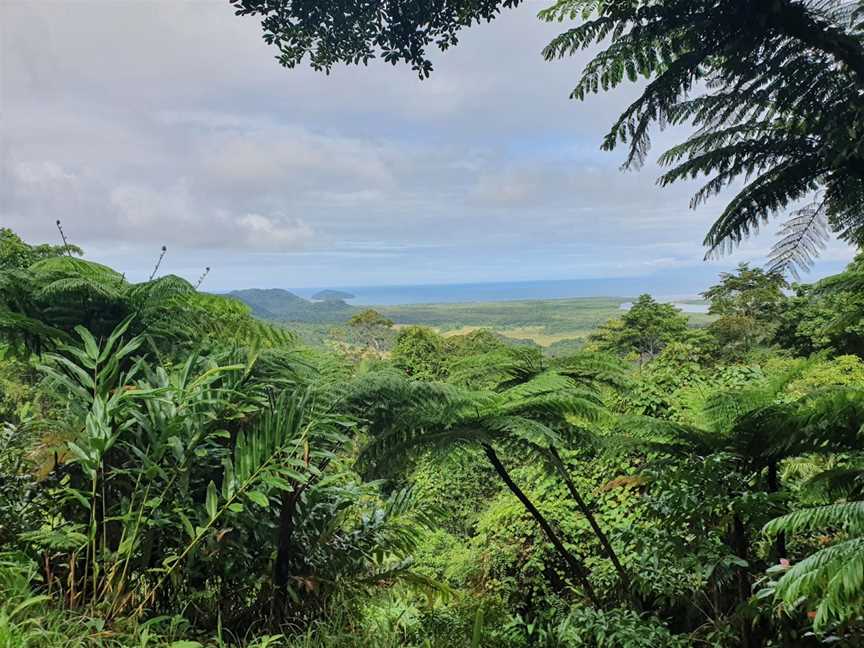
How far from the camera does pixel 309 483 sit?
165 cm

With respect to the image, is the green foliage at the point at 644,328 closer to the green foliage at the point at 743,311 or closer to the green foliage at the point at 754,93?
the green foliage at the point at 743,311

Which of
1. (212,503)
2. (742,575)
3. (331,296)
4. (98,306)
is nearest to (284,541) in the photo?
(212,503)

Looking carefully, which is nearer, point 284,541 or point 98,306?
point 284,541

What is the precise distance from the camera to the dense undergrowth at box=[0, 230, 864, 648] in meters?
1.32

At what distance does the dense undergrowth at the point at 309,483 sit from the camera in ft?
4.34

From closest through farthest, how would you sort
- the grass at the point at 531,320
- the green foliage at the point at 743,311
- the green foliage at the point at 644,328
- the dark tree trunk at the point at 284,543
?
the dark tree trunk at the point at 284,543 < the green foliage at the point at 743,311 < the green foliage at the point at 644,328 < the grass at the point at 531,320

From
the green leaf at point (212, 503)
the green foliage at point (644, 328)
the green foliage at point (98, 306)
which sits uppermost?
the green foliage at point (98, 306)

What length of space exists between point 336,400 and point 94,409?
0.66 meters

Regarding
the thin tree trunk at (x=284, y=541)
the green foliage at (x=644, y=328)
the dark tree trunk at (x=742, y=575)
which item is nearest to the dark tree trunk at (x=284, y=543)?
the thin tree trunk at (x=284, y=541)

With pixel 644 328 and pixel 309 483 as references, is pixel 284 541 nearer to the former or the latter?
pixel 309 483

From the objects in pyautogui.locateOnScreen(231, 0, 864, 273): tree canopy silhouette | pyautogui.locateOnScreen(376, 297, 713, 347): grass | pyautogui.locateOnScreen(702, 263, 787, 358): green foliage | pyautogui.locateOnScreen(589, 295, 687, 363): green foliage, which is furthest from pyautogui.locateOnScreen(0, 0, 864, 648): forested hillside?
pyautogui.locateOnScreen(376, 297, 713, 347): grass

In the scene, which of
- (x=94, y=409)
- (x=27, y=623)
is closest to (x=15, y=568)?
(x=27, y=623)

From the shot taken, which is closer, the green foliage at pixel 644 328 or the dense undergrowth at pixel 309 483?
the dense undergrowth at pixel 309 483

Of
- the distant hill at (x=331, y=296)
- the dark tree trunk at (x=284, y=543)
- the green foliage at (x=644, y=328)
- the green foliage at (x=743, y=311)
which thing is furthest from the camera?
the distant hill at (x=331, y=296)
